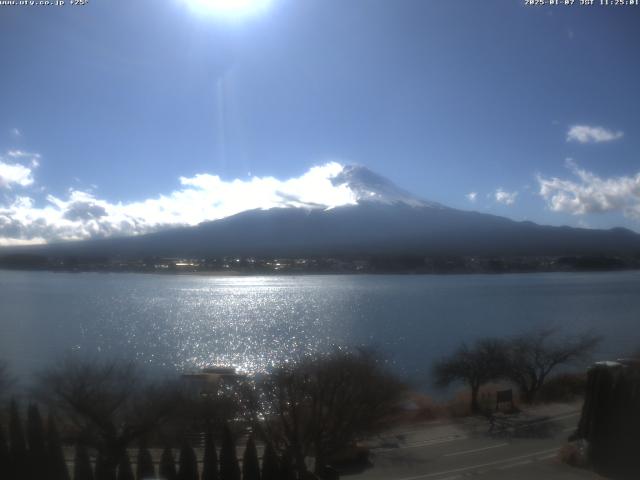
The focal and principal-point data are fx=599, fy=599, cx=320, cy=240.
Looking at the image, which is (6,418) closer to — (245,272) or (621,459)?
(621,459)

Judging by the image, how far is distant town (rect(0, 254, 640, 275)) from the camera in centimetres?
3200

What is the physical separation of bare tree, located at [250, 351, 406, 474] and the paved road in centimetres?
44

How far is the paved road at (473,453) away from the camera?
→ 596 cm

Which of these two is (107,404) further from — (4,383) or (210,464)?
(4,383)

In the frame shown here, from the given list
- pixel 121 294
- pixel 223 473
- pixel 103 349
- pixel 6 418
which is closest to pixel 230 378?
pixel 6 418

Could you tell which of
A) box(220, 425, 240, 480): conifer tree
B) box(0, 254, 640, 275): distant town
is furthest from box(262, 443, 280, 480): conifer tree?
box(0, 254, 640, 275): distant town

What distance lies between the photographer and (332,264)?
40.6m

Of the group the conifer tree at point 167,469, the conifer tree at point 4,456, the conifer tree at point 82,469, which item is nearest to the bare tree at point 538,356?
the conifer tree at point 167,469

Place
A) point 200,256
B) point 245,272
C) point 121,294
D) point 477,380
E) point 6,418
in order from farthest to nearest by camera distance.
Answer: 1. point 200,256
2. point 245,272
3. point 121,294
4. point 477,380
5. point 6,418

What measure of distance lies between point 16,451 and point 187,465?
4.51 feet

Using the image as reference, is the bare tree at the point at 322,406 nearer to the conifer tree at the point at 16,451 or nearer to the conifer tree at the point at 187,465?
the conifer tree at the point at 187,465

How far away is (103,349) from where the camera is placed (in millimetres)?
12648

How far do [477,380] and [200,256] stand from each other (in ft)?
127

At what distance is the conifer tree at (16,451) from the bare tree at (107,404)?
2.10 ft
